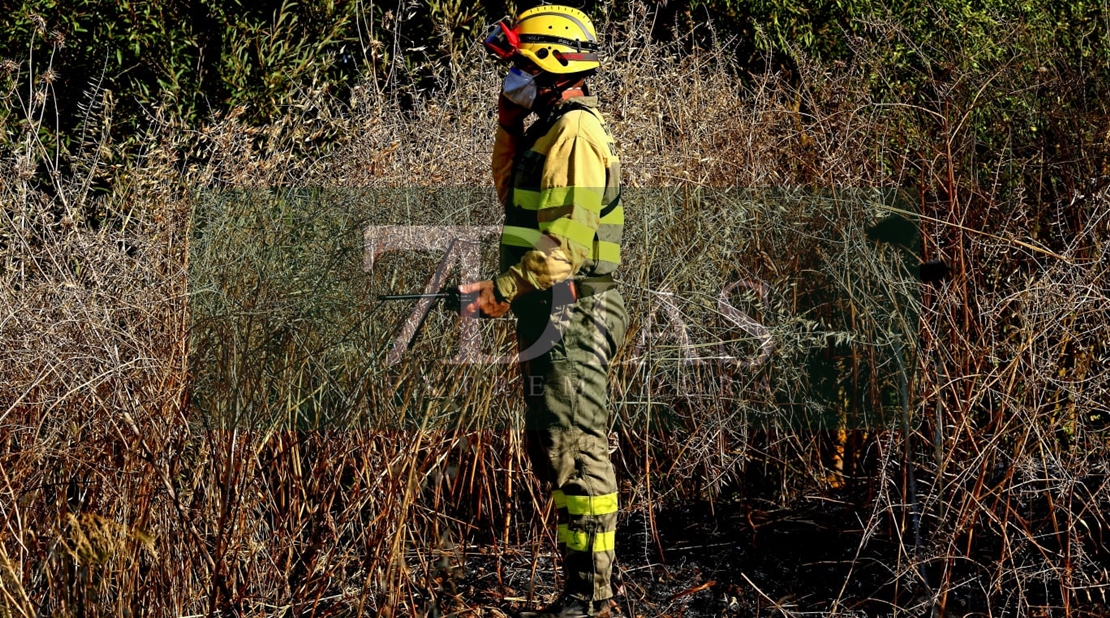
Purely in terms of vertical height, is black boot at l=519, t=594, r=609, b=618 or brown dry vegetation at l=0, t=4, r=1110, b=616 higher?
brown dry vegetation at l=0, t=4, r=1110, b=616

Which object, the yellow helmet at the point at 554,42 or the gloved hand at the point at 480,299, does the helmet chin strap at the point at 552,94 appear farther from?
the gloved hand at the point at 480,299

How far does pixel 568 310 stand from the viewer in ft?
10.5

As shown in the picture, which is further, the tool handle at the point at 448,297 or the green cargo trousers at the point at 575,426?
the green cargo trousers at the point at 575,426

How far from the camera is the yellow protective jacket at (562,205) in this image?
118 inches

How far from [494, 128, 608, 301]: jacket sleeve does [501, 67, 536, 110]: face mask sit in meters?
0.25

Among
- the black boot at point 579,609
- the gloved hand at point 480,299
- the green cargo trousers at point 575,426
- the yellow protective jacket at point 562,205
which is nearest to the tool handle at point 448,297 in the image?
the gloved hand at point 480,299

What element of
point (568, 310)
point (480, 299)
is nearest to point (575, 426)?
point (568, 310)

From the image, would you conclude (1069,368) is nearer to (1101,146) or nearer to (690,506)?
(1101,146)

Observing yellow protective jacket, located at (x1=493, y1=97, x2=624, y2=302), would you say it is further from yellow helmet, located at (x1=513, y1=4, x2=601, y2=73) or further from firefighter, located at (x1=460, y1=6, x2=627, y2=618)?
yellow helmet, located at (x1=513, y1=4, x2=601, y2=73)

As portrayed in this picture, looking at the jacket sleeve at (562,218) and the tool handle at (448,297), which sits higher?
the jacket sleeve at (562,218)

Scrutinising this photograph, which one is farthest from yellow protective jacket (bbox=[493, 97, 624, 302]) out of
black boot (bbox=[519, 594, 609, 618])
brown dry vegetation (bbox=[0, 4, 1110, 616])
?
black boot (bbox=[519, 594, 609, 618])

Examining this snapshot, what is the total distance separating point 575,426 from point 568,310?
320 millimetres

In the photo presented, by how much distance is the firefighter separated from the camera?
3.14 m

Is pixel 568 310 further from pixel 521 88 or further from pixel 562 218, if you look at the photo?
→ pixel 521 88
